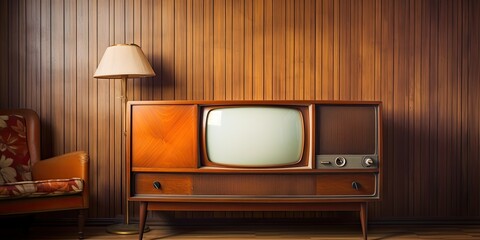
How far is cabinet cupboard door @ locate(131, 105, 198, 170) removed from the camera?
252cm

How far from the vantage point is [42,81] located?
3068 mm

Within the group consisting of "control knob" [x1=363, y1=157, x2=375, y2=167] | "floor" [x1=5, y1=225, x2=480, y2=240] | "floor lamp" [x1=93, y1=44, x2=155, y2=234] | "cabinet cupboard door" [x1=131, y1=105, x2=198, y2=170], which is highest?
"floor lamp" [x1=93, y1=44, x2=155, y2=234]

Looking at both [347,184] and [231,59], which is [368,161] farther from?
[231,59]

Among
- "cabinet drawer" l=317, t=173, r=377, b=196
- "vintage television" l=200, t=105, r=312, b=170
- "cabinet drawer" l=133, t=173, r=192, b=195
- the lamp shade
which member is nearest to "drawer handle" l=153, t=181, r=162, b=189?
"cabinet drawer" l=133, t=173, r=192, b=195

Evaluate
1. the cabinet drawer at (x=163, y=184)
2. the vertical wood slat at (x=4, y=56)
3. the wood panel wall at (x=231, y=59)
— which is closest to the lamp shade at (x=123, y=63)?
the wood panel wall at (x=231, y=59)

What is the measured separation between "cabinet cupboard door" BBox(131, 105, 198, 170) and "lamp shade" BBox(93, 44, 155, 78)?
281 mm

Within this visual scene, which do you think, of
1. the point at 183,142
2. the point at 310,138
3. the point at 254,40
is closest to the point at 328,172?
the point at 310,138

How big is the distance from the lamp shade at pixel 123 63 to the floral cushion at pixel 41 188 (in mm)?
566

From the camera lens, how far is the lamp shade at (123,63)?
2.74m

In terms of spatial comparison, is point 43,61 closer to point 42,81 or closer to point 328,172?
point 42,81

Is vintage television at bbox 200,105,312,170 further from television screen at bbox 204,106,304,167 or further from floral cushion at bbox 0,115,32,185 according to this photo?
floral cushion at bbox 0,115,32,185

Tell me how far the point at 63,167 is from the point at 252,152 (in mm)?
986

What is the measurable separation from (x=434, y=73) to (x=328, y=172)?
105 cm

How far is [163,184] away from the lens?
2549 millimetres
